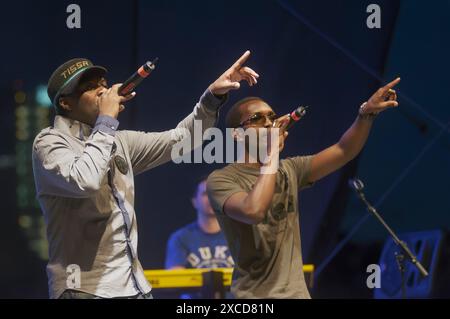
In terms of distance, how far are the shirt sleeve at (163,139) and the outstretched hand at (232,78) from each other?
4 cm

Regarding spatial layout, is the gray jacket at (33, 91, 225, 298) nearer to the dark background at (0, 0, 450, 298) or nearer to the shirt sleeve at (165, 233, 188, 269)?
the shirt sleeve at (165, 233, 188, 269)

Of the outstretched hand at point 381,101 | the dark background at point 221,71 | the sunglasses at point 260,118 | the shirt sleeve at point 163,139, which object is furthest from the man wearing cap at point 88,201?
the dark background at point 221,71

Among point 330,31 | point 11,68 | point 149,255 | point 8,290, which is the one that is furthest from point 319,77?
point 8,290

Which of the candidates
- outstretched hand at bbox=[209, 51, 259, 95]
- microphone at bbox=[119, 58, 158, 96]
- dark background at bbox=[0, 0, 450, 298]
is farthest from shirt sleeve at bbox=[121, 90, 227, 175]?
dark background at bbox=[0, 0, 450, 298]

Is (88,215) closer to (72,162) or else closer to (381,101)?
(72,162)

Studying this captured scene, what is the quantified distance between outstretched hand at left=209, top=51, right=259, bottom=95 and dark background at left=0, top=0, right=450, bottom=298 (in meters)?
2.23

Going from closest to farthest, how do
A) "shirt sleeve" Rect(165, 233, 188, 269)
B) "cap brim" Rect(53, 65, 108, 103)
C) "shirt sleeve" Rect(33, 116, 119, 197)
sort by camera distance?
1. "shirt sleeve" Rect(33, 116, 119, 197)
2. "cap brim" Rect(53, 65, 108, 103)
3. "shirt sleeve" Rect(165, 233, 188, 269)

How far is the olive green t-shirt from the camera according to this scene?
112 inches

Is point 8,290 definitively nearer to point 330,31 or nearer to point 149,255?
point 149,255

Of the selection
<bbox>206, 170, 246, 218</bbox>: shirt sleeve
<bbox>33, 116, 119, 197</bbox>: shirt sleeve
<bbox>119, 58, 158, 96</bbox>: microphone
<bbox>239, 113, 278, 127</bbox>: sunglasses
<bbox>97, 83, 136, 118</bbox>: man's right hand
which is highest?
<bbox>119, 58, 158, 96</bbox>: microphone

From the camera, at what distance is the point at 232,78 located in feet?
9.96

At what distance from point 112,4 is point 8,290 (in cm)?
225

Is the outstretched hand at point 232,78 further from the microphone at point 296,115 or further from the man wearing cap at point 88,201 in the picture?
the man wearing cap at point 88,201

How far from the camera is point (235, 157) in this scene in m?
3.28
